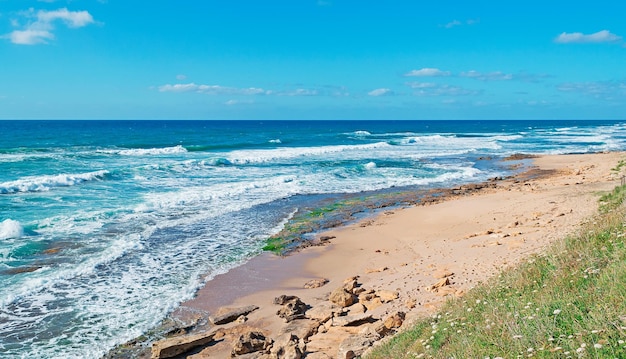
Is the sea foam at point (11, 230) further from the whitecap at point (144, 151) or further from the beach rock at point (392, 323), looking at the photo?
the whitecap at point (144, 151)

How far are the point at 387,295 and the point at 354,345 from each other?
2869 millimetres

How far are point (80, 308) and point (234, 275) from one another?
3.82 meters

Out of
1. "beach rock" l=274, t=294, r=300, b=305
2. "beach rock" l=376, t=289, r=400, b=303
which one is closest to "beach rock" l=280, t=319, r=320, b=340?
"beach rock" l=274, t=294, r=300, b=305

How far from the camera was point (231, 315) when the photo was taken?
1059 centimetres

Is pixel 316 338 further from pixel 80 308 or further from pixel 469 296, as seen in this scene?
pixel 80 308

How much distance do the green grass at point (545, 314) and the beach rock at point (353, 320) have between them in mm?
1957

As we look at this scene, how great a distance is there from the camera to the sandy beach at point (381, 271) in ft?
29.6

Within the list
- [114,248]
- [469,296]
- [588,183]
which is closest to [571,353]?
[469,296]

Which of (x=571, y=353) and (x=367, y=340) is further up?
(x=571, y=353)

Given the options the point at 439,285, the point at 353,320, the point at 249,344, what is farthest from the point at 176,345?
the point at 439,285

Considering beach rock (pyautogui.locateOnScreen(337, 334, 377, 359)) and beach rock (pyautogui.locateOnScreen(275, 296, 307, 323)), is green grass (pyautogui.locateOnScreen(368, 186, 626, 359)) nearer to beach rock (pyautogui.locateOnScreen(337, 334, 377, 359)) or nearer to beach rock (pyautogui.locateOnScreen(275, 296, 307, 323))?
beach rock (pyautogui.locateOnScreen(337, 334, 377, 359))

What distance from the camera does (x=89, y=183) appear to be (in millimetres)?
28234

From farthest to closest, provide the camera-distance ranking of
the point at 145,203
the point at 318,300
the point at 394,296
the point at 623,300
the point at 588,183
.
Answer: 1. the point at 588,183
2. the point at 145,203
3. the point at 318,300
4. the point at 394,296
5. the point at 623,300

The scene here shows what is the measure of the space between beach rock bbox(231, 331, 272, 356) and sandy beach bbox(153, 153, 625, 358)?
4.5 inches
